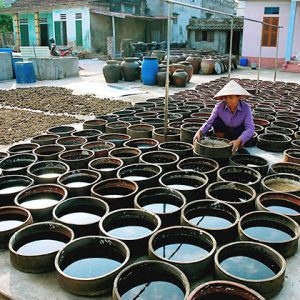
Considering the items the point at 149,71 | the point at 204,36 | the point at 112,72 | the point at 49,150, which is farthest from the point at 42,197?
the point at 204,36

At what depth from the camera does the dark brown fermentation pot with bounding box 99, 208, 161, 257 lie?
2717 mm

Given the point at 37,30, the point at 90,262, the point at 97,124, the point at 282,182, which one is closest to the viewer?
the point at 90,262

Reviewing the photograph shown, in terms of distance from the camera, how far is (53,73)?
13836 millimetres

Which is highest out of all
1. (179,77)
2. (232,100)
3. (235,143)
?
(232,100)

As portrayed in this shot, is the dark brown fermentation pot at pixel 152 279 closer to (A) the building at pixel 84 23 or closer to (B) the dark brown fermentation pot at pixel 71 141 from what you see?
(B) the dark brown fermentation pot at pixel 71 141

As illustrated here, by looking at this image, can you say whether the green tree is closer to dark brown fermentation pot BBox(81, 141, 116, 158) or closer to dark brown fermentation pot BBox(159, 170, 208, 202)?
dark brown fermentation pot BBox(81, 141, 116, 158)

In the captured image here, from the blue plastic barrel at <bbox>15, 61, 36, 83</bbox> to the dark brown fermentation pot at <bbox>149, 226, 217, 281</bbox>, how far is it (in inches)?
451

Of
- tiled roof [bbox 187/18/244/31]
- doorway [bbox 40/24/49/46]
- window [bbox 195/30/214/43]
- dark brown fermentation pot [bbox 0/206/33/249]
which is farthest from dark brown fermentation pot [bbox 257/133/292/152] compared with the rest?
doorway [bbox 40/24/49/46]

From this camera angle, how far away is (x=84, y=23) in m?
23.2

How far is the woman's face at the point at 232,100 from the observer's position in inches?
170

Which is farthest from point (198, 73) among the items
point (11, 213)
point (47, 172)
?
point (11, 213)

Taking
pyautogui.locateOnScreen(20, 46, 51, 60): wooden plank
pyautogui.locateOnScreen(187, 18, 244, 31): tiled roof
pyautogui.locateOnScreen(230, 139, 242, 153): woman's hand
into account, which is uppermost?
pyautogui.locateOnScreen(187, 18, 244, 31): tiled roof

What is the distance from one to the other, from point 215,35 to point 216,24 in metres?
0.88

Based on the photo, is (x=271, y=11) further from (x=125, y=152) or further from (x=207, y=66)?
(x=125, y=152)
